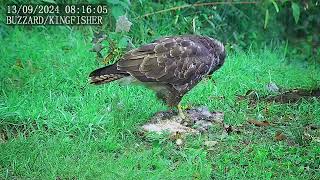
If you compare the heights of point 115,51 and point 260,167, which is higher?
point 115,51

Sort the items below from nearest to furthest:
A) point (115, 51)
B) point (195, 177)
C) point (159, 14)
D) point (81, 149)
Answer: point (195, 177) → point (81, 149) → point (115, 51) → point (159, 14)

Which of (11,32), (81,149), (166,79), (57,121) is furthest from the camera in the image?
(11,32)

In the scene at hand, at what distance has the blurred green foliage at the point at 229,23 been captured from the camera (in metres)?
8.78

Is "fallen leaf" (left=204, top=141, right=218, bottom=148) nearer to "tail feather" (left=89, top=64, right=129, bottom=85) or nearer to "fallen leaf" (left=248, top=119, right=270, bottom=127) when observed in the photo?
"fallen leaf" (left=248, top=119, right=270, bottom=127)

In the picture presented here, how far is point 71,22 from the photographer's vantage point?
29.3 ft

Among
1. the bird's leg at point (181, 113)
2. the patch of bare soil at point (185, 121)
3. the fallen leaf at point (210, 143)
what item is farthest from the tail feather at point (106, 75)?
the fallen leaf at point (210, 143)

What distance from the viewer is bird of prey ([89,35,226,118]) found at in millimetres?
6352

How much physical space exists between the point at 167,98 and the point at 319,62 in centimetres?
403

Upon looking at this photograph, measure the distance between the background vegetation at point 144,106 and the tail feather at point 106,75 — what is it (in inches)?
12.2

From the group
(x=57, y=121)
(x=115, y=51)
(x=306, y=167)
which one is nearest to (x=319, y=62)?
(x=115, y=51)

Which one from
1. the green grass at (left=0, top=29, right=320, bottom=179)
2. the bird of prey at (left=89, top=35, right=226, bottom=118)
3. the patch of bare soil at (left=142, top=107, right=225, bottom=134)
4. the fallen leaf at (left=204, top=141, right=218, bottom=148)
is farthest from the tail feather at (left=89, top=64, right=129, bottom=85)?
the fallen leaf at (left=204, top=141, right=218, bottom=148)

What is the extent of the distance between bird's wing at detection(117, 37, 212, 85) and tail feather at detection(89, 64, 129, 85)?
0.06m

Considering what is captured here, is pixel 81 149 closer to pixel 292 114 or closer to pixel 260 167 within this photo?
pixel 260 167

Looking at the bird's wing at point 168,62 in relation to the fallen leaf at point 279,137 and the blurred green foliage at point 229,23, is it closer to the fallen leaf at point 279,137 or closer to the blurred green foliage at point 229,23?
the fallen leaf at point 279,137
